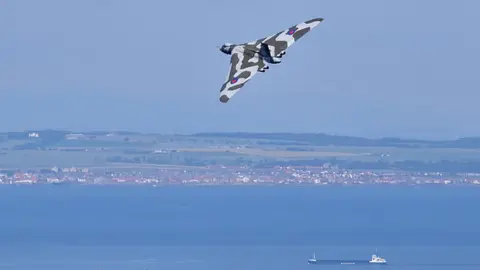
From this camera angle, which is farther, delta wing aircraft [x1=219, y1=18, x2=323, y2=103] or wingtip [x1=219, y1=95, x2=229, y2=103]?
delta wing aircraft [x1=219, y1=18, x2=323, y2=103]

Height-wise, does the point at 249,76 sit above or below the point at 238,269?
below

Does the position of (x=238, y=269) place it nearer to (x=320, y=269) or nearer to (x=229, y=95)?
(x=320, y=269)

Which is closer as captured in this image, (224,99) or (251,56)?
(224,99)

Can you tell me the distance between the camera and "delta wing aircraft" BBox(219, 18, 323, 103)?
82.9 metres

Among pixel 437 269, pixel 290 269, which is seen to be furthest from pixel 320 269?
pixel 437 269

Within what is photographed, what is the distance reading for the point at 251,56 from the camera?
3393 inches

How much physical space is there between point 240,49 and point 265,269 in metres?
113

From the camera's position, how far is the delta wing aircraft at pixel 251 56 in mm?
82938

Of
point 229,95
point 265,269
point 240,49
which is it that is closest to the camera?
point 229,95

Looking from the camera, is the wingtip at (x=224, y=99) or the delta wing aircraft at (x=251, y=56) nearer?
the wingtip at (x=224, y=99)

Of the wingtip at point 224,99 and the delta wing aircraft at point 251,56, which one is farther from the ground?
the delta wing aircraft at point 251,56

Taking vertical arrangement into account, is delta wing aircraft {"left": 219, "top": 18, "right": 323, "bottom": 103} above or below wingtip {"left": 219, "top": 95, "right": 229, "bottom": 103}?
above

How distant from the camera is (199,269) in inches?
7869

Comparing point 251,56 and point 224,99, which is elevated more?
point 251,56
